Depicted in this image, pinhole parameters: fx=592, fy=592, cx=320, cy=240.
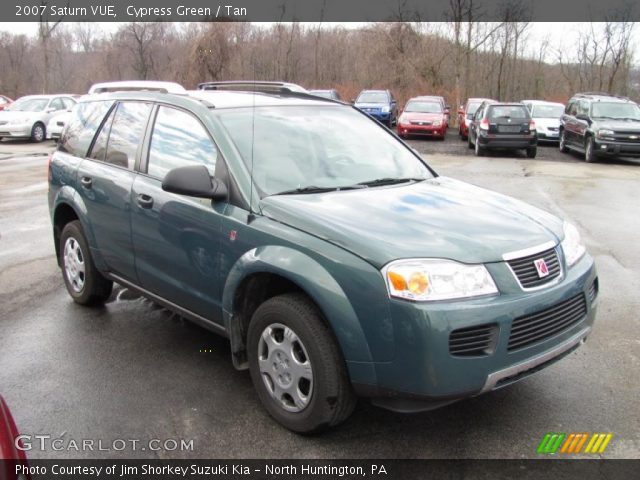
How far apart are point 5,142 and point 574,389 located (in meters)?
23.8

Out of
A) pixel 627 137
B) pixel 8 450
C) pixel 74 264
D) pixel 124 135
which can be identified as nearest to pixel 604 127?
pixel 627 137

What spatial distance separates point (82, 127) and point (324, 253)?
3.18 meters

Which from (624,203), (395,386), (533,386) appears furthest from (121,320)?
(624,203)

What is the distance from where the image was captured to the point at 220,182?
347 cm

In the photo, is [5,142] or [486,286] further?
[5,142]

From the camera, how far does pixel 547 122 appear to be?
22.3m

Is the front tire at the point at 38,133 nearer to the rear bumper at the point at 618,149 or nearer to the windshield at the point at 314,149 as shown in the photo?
the rear bumper at the point at 618,149

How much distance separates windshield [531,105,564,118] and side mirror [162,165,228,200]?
2163 centimetres

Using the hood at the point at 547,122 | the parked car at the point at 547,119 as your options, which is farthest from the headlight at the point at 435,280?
the hood at the point at 547,122

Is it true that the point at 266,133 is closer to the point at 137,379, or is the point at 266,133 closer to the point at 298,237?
the point at 298,237

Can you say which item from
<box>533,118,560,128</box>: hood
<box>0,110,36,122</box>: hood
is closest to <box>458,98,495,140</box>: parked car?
<box>533,118,560,128</box>: hood

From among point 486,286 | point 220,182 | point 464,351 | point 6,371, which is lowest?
point 6,371

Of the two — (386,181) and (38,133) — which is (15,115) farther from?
(386,181)

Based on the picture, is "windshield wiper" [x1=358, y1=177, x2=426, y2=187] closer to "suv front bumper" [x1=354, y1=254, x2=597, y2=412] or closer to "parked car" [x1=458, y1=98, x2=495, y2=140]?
"suv front bumper" [x1=354, y1=254, x2=597, y2=412]
